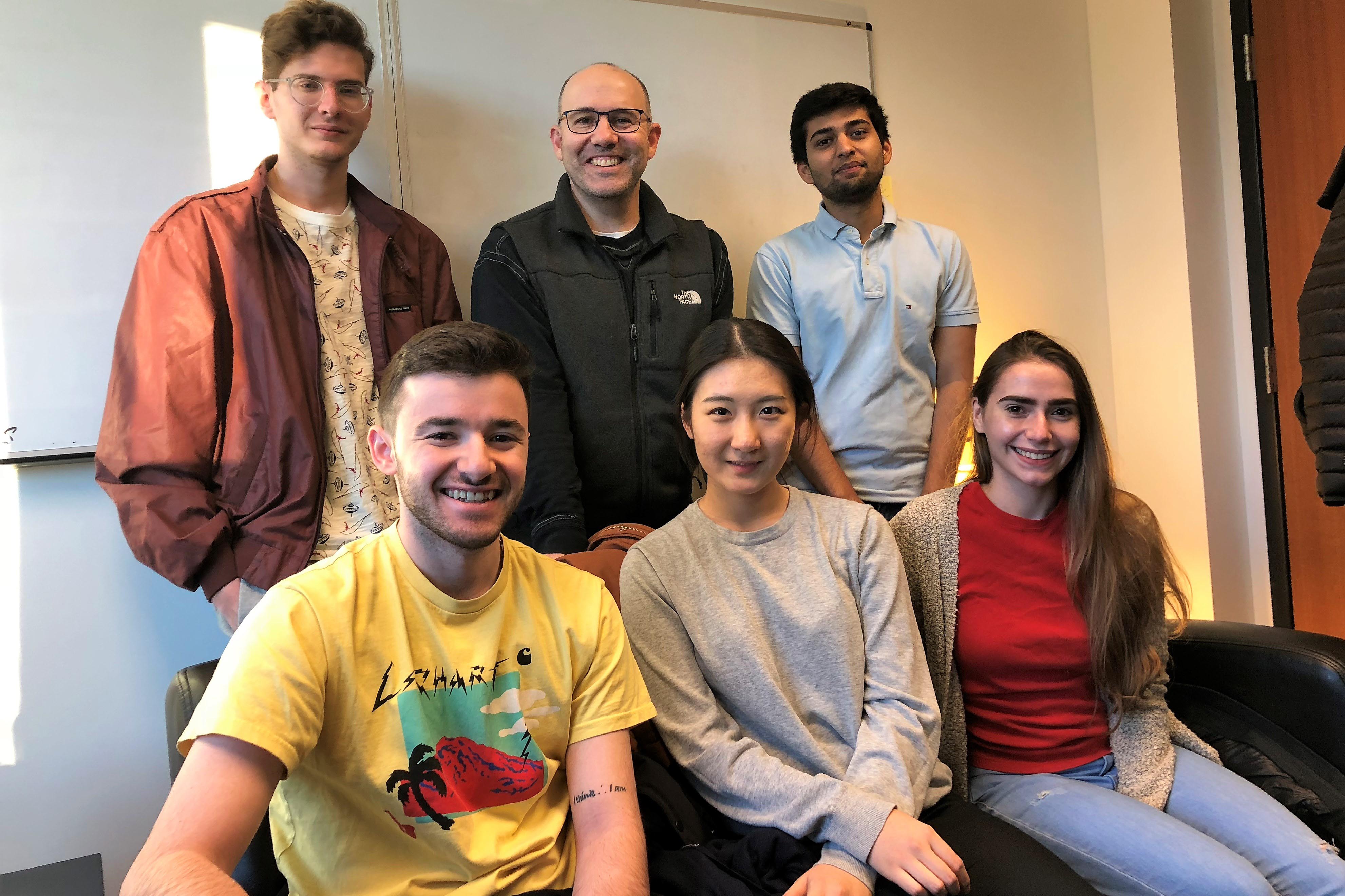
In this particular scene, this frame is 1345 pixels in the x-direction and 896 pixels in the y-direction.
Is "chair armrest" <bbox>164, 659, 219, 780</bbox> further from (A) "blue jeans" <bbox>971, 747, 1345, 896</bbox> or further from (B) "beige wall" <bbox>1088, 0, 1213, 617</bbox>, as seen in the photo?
(B) "beige wall" <bbox>1088, 0, 1213, 617</bbox>

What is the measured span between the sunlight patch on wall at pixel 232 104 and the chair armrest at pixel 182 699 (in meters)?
1.17

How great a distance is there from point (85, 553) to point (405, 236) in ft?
3.19

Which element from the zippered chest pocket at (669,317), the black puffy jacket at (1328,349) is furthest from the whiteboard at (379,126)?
the black puffy jacket at (1328,349)

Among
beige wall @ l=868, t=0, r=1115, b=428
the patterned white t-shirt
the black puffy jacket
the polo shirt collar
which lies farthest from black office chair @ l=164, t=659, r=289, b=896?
beige wall @ l=868, t=0, r=1115, b=428

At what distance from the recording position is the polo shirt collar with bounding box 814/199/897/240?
2.44 m

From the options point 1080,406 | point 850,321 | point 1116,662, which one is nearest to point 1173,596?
point 1116,662

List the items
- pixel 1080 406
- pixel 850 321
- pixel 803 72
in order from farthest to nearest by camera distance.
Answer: pixel 803 72 < pixel 850 321 < pixel 1080 406

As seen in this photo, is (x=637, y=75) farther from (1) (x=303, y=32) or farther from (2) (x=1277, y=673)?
(2) (x=1277, y=673)

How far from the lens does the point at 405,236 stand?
6.98ft

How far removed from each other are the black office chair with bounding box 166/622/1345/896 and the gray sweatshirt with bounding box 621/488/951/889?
639 mm

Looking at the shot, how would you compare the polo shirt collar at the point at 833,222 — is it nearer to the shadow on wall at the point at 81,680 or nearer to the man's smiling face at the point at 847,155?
the man's smiling face at the point at 847,155

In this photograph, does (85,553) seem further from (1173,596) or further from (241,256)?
(1173,596)

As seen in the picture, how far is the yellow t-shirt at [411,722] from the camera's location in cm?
115

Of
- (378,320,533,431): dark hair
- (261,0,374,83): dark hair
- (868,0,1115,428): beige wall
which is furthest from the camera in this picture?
(868,0,1115,428): beige wall
